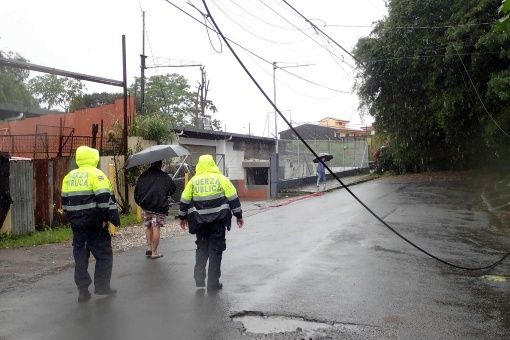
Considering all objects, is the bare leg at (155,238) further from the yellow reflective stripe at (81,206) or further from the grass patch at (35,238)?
the grass patch at (35,238)

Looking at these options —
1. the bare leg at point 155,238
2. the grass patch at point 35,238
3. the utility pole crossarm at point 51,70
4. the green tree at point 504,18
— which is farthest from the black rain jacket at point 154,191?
the green tree at point 504,18

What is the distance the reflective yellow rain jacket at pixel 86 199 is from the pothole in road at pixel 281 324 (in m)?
1.98

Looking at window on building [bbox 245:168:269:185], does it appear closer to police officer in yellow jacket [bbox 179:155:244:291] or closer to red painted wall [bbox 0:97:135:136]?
red painted wall [bbox 0:97:135:136]

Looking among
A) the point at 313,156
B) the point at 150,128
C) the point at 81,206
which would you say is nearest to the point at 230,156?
the point at 313,156

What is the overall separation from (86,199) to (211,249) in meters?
1.57

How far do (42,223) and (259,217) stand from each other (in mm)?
5687

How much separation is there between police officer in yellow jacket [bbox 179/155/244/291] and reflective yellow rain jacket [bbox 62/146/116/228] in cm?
94

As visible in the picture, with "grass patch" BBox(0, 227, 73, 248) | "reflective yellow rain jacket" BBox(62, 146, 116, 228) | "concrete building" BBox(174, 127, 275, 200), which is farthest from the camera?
"concrete building" BBox(174, 127, 275, 200)

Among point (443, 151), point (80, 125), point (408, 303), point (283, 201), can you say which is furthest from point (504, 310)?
point (443, 151)

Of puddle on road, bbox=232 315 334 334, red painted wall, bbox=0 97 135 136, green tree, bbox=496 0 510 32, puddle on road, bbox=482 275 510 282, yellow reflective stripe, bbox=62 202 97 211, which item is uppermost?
red painted wall, bbox=0 97 135 136

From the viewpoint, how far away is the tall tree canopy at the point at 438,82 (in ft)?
68.4

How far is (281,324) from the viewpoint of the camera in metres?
4.93

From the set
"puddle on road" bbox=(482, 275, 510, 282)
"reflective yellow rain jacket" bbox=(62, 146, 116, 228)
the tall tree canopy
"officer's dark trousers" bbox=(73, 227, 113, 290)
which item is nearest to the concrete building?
the tall tree canopy

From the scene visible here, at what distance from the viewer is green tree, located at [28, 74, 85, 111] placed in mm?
44375
